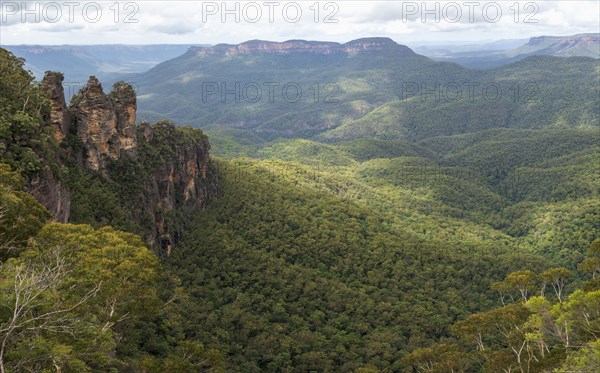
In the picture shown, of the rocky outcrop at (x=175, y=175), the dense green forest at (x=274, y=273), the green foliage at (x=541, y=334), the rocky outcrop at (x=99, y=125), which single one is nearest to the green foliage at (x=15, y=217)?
the dense green forest at (x=274, y=273)

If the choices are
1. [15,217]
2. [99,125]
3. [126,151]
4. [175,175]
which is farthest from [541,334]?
[175,175]

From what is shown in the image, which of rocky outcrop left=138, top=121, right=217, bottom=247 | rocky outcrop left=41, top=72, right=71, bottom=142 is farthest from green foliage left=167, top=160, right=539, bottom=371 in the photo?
rocky outcrop left=41, top=72, right=71, bottom=142

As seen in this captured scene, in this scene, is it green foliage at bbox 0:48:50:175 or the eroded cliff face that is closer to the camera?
green foliage at bbox 0:48:50:175

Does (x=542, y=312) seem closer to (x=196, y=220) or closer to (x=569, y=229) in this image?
(x=196, y=220)

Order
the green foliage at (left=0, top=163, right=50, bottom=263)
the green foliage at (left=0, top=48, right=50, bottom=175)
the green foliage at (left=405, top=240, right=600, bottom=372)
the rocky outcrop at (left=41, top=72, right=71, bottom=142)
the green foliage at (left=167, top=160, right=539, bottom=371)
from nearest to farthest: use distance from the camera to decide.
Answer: the green foliage at (left=405, top=240, right=600, bottom=372)
the green foliage at (left=0, top=163, right=50, bottom=263)
the green foliage at (left=0, top=48, right=50, bottom=175)
the green foliage at (left=167, top=160, right=539, bottom=371)
the rocky outcrop at (left=41, top=72, right=71, bottom=142)

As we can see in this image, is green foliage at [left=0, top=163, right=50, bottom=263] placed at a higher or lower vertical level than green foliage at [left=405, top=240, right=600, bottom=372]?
higher

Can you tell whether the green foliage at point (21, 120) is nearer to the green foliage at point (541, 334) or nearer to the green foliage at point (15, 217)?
the green foliage at point (15, 217)

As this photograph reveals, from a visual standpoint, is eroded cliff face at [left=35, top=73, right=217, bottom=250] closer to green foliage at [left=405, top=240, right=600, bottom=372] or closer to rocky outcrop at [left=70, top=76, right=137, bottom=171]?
rocky outcrop at [left=70, top=76, right=137, bottom=171]
